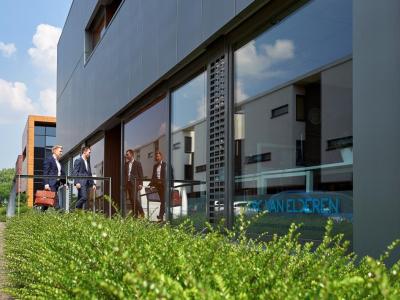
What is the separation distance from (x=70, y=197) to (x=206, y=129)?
5.39 m

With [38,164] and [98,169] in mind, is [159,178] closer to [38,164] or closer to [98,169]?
[98,169]

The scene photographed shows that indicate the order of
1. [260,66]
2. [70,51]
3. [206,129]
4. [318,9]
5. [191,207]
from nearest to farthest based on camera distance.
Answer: [318,9] → [260,66] → [206,129] → [191,207] → [70,51]

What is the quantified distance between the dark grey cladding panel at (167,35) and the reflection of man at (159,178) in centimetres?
191

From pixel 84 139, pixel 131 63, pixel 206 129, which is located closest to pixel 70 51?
pixel 84 139

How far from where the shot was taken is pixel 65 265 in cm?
276

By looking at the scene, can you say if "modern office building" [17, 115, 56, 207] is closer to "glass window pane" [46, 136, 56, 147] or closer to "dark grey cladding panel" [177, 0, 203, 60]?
"glass window pane" [46, 136, 56, 147]

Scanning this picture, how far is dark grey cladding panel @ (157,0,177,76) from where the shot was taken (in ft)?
30.7

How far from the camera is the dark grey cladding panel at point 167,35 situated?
9.35 m

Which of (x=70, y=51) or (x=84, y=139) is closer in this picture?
(x=84, y=139)

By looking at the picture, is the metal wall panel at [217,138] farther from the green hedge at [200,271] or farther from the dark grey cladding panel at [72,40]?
the dark grey cladding panel at [72,40]

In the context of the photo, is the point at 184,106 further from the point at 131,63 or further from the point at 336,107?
the point at 336,107

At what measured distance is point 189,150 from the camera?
30.4 ft

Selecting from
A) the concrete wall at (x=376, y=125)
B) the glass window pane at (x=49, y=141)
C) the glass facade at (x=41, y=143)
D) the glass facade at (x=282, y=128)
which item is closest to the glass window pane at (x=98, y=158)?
the glass facade at (x=282, y=128)

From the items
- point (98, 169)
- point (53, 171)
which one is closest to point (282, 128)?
point (53, 171)
